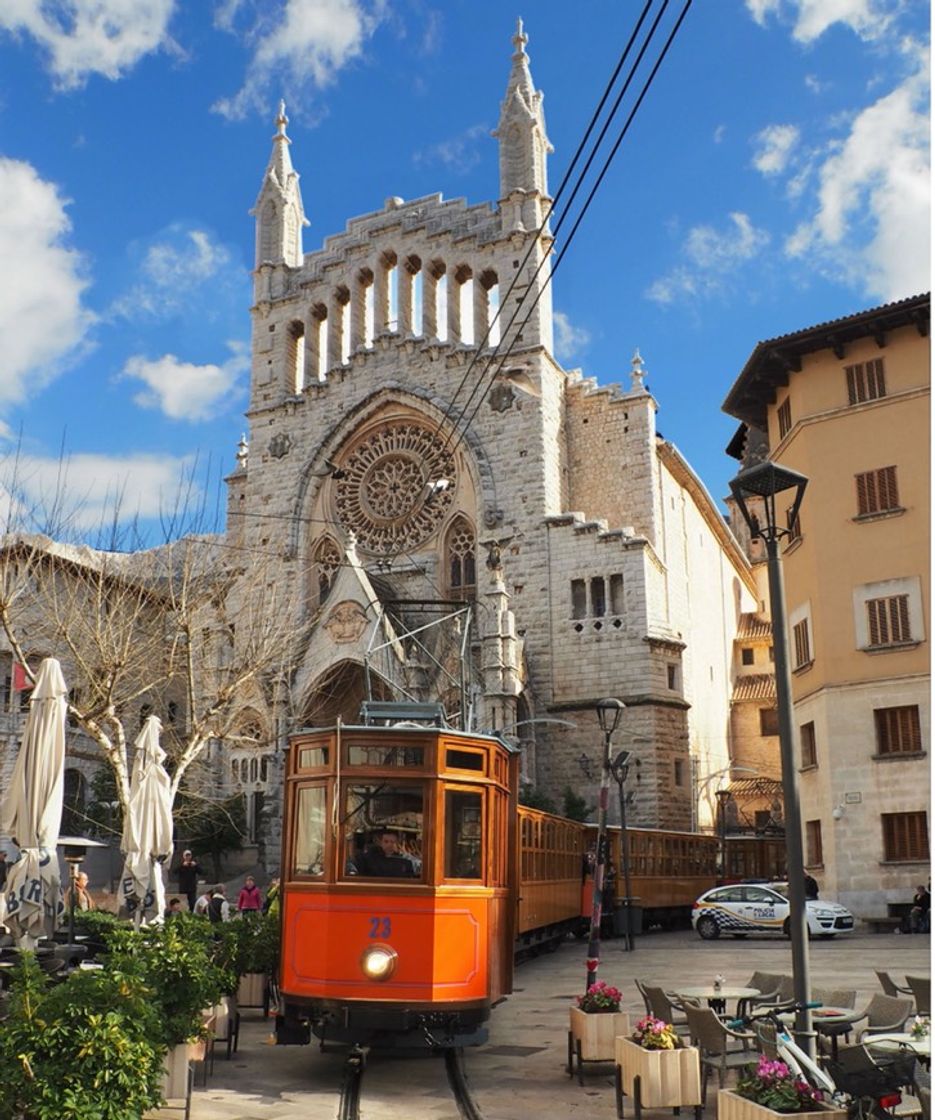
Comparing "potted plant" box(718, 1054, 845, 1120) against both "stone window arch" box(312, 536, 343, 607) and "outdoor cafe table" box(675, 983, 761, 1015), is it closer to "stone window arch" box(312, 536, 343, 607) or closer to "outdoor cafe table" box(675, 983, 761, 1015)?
"outdoor cafe table" box(675, 983, 761, 1015)

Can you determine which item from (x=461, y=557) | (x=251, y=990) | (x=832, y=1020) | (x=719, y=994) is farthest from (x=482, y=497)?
(x=832, y=1020)

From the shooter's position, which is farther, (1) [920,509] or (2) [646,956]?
(1) [920,509]

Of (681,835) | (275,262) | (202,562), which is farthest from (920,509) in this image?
(275,262)

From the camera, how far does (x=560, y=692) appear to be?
109ft

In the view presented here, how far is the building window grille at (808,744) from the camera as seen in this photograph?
25.6 m

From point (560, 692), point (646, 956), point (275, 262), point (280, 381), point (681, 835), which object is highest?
point (275, 262)

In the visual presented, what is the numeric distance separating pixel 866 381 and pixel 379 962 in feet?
65.2

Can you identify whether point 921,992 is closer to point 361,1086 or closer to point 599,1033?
point 599,1033

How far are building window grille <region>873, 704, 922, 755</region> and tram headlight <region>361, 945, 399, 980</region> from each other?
1696cm

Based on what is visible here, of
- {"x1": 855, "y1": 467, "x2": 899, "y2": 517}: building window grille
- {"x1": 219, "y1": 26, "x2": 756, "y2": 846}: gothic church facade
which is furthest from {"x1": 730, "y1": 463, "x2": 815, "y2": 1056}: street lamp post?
{"x1": 219, "y1": 26, "x2": 756, "y2": 846}: gothic church facade

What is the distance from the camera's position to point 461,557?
3709 cm

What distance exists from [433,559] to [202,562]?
13673 mm

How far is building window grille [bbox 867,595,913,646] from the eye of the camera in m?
23.7

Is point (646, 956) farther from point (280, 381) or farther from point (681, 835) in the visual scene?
point (280, 381)
